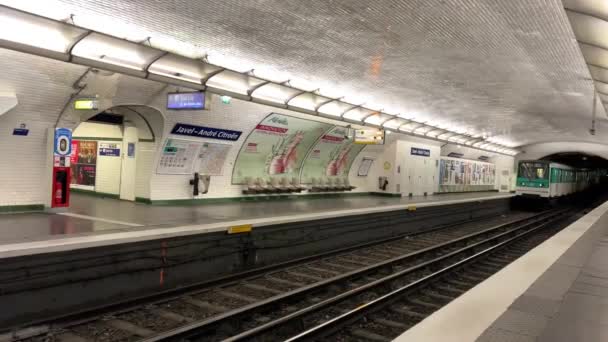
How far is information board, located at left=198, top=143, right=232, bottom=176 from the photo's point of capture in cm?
1339

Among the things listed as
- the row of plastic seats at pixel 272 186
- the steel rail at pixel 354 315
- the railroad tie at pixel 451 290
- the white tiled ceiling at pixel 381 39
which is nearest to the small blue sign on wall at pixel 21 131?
the white tiled ceiling at pixel 381 39

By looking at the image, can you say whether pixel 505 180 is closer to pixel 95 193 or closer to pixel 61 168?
pixel 95 193

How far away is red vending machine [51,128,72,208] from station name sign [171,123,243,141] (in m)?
2.92

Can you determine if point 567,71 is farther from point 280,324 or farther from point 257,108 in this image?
point 280,324

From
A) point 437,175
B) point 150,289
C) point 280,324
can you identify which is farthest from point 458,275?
point 437,175

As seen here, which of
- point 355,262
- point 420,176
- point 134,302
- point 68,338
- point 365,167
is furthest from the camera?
point 420,176

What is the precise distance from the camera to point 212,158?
13.7 m

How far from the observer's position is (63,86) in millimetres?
9250

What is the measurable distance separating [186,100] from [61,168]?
2.91 metres

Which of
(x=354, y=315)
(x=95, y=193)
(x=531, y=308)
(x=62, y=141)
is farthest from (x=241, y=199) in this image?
(x=531, y=308)

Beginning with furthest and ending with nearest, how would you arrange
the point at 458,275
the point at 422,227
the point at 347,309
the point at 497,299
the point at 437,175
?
the point at 437,175 → the point at 422,227 → the point at 458,275 → the point at 347,309 → the point at 497,299

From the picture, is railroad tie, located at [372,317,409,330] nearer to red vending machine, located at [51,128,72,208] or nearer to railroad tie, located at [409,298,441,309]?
railroad tie, located at [409,298,441,309]

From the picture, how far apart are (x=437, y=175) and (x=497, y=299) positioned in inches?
829

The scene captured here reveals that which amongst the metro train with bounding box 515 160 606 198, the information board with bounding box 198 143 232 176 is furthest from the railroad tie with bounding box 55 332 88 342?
the metro train with bounding box 515 160 606 198
